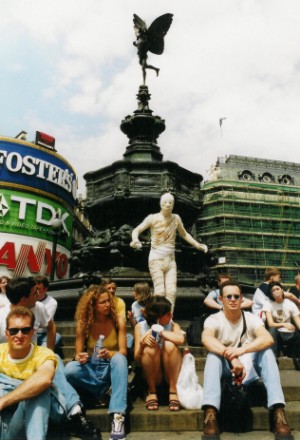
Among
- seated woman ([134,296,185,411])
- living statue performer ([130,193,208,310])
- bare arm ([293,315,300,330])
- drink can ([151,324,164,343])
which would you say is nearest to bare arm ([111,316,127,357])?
seated woman ([134,296,185,411])

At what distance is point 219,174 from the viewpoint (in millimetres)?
56812

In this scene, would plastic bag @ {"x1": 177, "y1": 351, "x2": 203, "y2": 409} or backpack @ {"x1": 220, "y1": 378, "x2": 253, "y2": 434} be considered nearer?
backpack @ {"x1": 220, "y1": 378, "x2": 253, "y2": 434}

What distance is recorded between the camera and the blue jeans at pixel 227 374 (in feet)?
11.5

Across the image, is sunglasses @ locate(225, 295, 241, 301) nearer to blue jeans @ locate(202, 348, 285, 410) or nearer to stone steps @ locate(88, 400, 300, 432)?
blue jeans @ locate(202, 348, 285, 410)

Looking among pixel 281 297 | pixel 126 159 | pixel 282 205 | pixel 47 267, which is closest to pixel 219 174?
pixel 282 205

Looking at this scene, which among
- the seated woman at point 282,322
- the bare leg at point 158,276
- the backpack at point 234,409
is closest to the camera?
the backpack at point 234,409

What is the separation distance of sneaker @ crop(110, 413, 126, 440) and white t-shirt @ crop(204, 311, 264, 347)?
3.72ft

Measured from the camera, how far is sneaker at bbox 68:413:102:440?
3.36 meters

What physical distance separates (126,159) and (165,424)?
29.4 ft

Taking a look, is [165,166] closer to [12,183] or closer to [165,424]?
[165,424]

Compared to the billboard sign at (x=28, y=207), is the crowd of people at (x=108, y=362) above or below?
below

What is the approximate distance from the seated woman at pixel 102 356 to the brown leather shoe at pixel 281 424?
1.26 m

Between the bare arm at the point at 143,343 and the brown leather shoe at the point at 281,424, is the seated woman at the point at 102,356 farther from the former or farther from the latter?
the brown leather shoe at the point at 281,424

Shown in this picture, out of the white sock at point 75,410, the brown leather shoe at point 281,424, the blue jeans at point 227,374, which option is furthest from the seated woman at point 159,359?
the brown leather shoe at point 281,424
